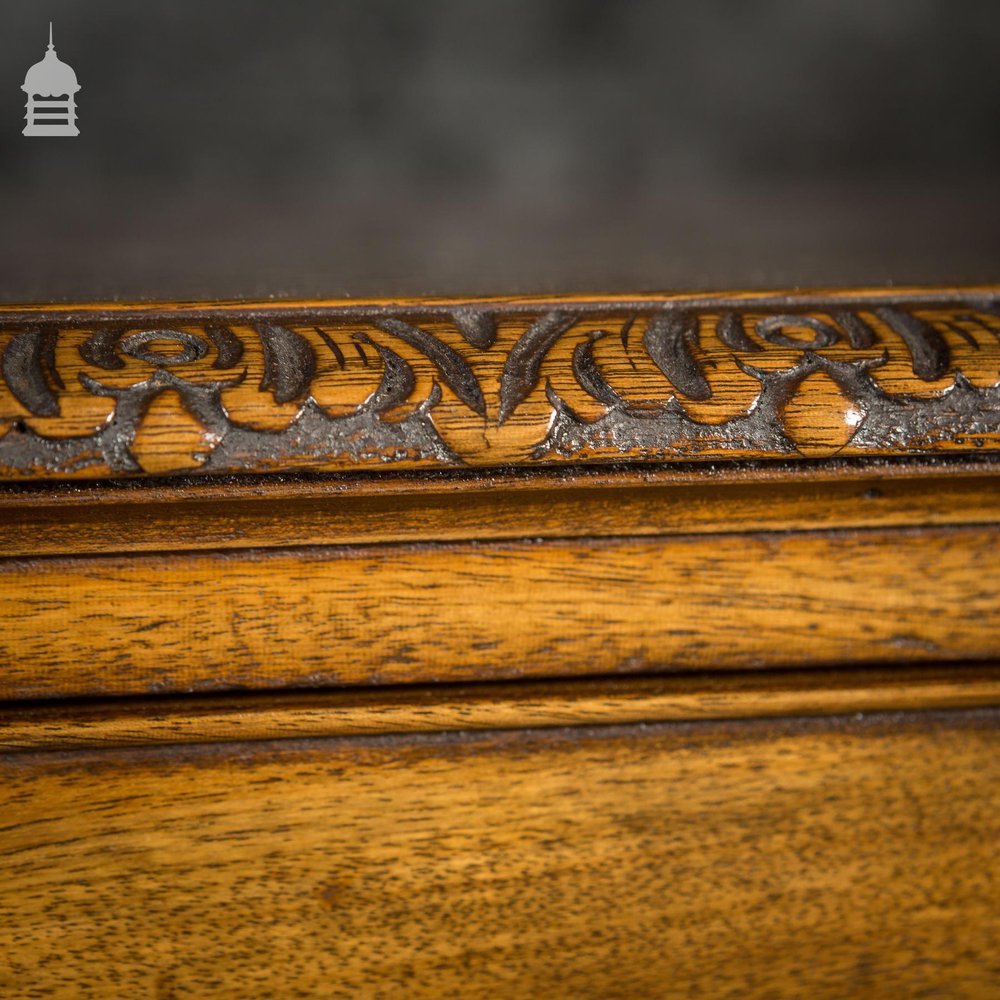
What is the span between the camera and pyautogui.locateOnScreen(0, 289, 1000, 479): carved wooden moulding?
29 cm

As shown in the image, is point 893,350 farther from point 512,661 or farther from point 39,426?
point 39,426

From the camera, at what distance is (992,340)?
0.32m

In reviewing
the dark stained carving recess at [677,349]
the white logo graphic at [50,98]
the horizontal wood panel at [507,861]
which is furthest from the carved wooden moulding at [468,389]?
the white logo graphic at [50,98]

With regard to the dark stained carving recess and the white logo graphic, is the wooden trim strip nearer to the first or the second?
the dark stained carving recess

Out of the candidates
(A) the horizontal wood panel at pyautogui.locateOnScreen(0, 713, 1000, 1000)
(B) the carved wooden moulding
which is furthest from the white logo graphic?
(A) the horizontal wood panel at pyautogui.locateOnScreen(0, 713, 1000, 1000)

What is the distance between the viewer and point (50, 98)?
2.22 ft

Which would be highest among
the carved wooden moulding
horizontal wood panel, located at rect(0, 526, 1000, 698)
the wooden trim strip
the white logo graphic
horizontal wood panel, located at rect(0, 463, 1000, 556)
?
the white logo graphic

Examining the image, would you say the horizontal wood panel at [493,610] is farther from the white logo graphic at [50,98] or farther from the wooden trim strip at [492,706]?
the white logo graphic at [50,98]

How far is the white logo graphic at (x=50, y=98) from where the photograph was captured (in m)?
0.67

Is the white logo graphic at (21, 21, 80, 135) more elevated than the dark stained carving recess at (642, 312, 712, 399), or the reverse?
the white logo graphic at (21, 21, 80, 135)

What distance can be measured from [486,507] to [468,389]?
46 mm

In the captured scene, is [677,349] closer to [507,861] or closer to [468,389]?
[468,389]

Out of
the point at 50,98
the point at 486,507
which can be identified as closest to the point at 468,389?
the point at 486,507

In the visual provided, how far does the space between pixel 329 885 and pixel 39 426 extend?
0.21 metres
